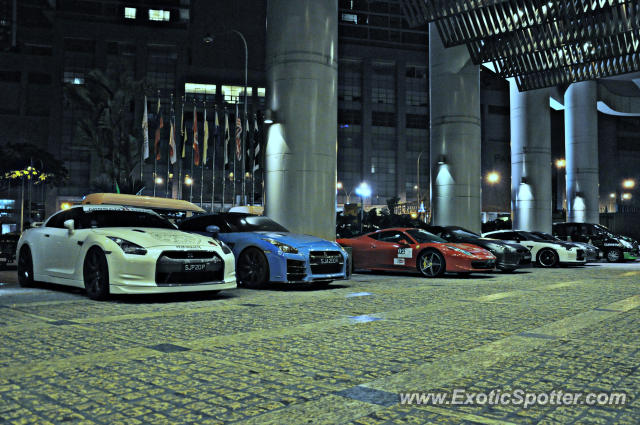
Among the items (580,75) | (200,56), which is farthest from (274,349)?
(200,56)

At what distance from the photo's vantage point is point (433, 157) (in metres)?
25.4

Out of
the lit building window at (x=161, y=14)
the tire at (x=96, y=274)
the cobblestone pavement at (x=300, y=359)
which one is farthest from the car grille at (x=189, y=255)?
the lit building window at (x=161, y=14)

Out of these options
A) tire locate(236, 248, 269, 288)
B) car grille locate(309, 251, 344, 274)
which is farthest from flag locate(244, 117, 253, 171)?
car grille locate(309, 251, 344, 274)

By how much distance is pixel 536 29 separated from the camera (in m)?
24.4

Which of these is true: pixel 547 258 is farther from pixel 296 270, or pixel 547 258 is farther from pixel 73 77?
pixel 73 77

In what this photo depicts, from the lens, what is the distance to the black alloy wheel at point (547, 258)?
19859 millimetres

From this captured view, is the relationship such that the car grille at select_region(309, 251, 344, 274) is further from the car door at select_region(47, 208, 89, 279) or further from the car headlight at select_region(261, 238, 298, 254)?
the car door at select_region(47, 208, 89, 279)

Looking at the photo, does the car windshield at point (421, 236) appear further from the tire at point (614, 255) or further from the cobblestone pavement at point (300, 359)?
the tire at point (614, 255)

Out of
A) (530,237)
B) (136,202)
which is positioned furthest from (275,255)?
(530,237)

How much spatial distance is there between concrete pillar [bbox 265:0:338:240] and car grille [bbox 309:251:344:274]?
372 cm

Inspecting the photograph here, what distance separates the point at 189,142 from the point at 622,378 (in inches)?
2606

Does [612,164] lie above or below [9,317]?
above

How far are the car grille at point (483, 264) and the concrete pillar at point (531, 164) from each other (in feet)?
64.9

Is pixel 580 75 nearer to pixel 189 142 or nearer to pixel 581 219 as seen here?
pixel 581 219
